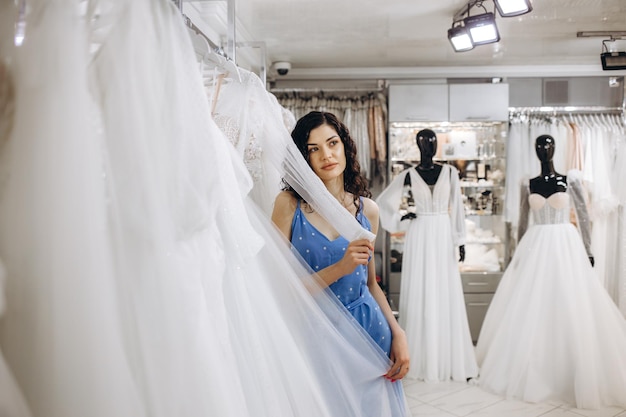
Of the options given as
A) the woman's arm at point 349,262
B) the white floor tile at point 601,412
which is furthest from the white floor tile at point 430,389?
the woman's arm at point 349,262

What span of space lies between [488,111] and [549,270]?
6.54 ft

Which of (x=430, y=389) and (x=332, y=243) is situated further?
(x=430, y=389)

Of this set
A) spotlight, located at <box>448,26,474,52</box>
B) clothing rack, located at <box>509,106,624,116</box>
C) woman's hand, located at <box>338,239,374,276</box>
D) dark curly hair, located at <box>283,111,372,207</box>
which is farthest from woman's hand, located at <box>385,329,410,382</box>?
clothing rack, located at <box>509,106,624,116</box>

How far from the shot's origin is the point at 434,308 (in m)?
3.96

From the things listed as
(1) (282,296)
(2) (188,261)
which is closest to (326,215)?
(1) (282,296)

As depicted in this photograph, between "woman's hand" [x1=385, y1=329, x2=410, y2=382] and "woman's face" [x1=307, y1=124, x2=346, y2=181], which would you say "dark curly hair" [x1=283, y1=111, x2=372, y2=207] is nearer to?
"woman's face" [x1=307, y1=124, x2=346, y2=181]

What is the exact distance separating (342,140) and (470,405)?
231 cm

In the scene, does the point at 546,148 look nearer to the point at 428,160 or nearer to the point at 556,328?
the point at 428,160

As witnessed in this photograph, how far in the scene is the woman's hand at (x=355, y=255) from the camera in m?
1.55

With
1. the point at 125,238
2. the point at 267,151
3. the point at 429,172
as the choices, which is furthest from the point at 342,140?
the point at 429,172

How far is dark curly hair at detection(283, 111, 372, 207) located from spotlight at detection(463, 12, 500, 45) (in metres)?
1.98

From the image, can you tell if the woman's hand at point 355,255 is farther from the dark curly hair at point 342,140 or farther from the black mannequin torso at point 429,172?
the black mannequin torso at point 429,172

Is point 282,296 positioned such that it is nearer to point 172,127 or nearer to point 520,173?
point 172,127

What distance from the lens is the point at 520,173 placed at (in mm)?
4969
